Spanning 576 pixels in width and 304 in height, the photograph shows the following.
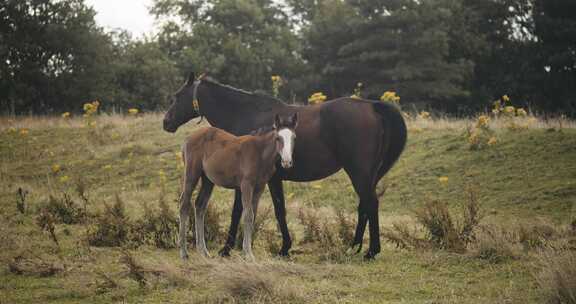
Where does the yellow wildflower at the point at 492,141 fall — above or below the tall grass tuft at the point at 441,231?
above

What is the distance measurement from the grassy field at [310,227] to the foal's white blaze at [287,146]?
4.31 feet

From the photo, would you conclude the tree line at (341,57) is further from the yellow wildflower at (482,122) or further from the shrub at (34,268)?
the shrub at (34,268)

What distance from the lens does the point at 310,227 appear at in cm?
1023

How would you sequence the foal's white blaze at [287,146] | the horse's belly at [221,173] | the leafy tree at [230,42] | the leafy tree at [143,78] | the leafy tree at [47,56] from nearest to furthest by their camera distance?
the foal's white blaze at [287,146], the horse's belly at [221,173], the leafy tree at [47,56], the leafy tree at [143,78], the leafy tree at [230,42]

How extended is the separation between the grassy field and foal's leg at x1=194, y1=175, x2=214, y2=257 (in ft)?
1.32

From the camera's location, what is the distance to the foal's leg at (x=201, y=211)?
9297mm

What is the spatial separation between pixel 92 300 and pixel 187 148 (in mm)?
3291

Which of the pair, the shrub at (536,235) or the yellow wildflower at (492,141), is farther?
the yellow wildflower at (492,141)

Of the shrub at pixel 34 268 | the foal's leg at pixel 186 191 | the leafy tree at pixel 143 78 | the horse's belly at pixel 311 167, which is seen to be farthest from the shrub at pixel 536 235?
the leafy tree at pixel 143 78

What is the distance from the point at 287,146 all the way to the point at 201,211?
196cm

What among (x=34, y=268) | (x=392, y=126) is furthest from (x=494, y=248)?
(x=34, y=268)

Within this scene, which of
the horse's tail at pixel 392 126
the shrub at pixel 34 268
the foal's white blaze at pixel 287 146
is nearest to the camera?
the shrub at pixel 34 268

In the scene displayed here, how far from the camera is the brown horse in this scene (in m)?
8.84

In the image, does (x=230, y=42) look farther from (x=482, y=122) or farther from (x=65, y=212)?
(x=65, y=212)
